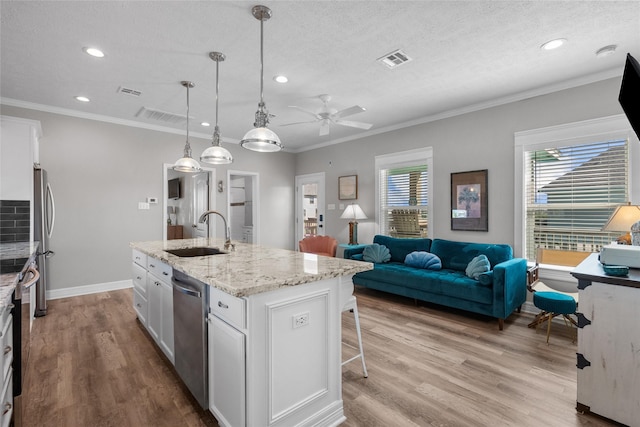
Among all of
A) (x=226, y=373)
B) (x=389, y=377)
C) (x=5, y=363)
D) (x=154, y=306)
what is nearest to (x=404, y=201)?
(x=389, y=377)

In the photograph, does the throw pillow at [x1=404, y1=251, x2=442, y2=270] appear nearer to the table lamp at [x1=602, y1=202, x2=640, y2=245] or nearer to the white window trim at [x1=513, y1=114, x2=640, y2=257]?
the white window trim at [x1=513, y1=114, x2=640, y2=257]

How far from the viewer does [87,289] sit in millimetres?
4586

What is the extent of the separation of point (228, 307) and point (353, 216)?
400cm

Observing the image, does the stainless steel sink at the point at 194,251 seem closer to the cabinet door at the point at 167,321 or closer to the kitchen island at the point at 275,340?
the cabinet door at the point at 167,321

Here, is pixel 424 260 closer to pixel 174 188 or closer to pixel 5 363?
pixel 5 363

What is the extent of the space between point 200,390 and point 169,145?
4.53 metres

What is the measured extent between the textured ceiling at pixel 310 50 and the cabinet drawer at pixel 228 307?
1.95 metres

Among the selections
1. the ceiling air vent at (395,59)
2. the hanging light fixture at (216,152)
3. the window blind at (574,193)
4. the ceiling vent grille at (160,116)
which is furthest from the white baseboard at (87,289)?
the window blind at (574,193)

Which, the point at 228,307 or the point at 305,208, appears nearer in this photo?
the point at 228,307

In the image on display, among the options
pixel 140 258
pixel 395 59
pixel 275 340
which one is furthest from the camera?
pixel 140 258

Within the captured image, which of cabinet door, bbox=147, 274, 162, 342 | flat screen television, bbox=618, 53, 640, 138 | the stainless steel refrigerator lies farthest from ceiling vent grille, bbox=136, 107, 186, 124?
flat screen television, bbox=618, 53, 640, 138

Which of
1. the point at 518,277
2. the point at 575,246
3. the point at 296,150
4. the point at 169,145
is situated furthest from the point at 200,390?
the point at 296,150

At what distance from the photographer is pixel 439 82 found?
11.3 ft

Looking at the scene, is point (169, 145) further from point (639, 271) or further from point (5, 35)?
point (639, 271)
